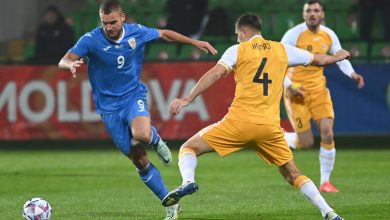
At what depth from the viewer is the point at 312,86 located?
12320 millimetres

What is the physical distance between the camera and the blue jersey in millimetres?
9531

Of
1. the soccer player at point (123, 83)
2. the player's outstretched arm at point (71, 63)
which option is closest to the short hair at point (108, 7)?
the soccer player at point (123, 83)

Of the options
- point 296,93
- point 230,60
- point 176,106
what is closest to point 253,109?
point 230,60

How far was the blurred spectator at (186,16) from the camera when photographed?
19.5 metres

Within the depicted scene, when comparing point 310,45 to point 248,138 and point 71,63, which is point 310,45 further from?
point 71,63

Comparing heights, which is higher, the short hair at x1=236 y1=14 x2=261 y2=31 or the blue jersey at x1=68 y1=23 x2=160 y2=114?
the short hair at x1=236 y1=14 x2=261 y2=31

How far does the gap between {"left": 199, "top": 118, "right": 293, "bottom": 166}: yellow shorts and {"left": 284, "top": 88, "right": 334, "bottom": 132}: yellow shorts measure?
3.33 meters

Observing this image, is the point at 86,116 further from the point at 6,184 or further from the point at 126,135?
the point at 126,135

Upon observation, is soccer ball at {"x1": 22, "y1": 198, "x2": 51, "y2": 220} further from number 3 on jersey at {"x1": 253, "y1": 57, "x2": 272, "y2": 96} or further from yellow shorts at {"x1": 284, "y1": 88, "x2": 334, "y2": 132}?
yellow shorts at {"x1": 284, "y1": 88, "x2": 334, "y2": 132}

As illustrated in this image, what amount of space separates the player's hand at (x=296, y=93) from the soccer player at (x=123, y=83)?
2707 millimetres

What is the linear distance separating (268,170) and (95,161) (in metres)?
3.06

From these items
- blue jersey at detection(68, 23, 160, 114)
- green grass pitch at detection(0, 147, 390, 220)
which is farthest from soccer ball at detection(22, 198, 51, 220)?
blue jersey at detection(68, 23, 160, 114)

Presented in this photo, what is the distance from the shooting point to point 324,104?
1216 cm

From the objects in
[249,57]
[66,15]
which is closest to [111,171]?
[249,57]
